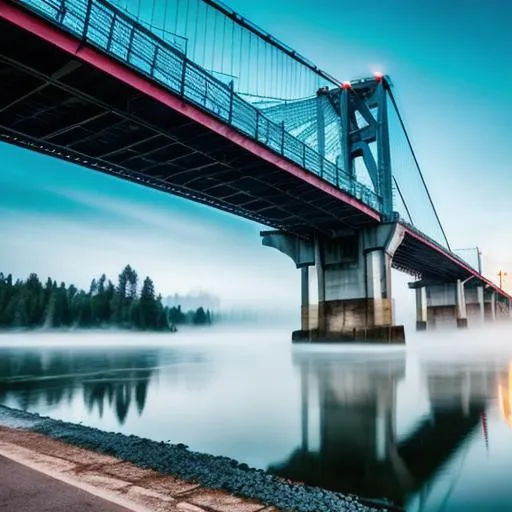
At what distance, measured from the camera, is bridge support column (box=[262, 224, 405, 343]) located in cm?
3653

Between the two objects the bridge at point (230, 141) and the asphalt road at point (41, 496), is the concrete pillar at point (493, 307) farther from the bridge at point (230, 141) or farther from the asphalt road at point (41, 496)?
the asphalt road at point (41, 496)

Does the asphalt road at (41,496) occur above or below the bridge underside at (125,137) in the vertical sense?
below

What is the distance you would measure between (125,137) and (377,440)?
18185 millimetres

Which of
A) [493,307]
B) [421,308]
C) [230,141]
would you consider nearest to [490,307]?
[493,307]

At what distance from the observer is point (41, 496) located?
10.9ft

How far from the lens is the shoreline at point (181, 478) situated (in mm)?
3512

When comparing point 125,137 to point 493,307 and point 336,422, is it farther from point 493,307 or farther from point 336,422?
point 493,307

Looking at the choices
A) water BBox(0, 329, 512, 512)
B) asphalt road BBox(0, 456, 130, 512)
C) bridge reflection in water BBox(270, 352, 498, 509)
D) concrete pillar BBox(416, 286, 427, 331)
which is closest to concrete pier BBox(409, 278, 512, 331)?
concrete pillar BBox(416, 286, 427, 331)

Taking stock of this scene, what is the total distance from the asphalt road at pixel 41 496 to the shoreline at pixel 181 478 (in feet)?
0.62

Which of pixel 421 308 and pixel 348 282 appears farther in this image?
pixel 421 308

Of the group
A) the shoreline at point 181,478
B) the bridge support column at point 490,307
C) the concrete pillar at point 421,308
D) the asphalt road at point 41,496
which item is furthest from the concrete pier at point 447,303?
the asphalt road at point 41,496

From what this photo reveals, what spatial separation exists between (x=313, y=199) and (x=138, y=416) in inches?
908

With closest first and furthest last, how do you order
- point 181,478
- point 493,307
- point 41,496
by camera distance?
1. point 41,496
2. point 181,478
3. point 493,307

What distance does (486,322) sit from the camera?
95.4 metres
